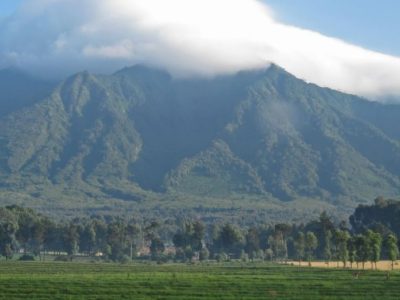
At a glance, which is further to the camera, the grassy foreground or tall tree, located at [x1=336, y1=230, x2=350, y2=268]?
tall tree, located at [x1=336, y1=230, x2=350, y2=268]

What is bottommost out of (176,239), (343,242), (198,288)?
(198,288)

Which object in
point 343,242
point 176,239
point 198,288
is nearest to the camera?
point 198,288

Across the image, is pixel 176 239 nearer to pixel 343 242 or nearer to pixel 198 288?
pixel 343 242

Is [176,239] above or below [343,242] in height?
above

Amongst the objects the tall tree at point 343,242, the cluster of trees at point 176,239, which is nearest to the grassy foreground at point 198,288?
the tall tree at point 343,242

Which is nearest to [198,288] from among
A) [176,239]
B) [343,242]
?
[343,242]

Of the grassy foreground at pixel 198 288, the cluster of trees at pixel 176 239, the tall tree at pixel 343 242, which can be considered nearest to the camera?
the grassy foreground at pixel 198 288

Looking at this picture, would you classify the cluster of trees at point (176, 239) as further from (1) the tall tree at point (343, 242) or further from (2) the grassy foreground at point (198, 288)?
(2) the grassy foreground at point (198, 288)

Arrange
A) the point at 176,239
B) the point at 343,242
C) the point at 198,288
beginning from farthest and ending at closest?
1. the point at 176,239
2. the point at 343,242
3. the point at 198,288

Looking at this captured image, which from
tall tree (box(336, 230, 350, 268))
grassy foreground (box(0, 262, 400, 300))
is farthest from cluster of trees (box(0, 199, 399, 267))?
grassy foreground (box(0, 262, 400, 300))

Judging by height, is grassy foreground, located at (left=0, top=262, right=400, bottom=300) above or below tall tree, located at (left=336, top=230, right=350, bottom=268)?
below

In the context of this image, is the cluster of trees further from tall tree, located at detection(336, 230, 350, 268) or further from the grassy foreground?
the grassy foreground

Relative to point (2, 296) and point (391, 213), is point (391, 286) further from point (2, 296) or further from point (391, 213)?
point (391, 213)

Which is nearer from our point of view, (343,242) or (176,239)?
(343,242)
